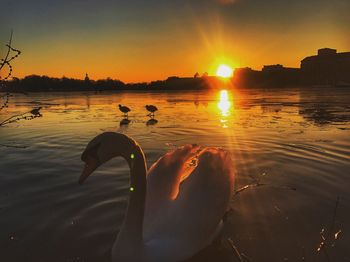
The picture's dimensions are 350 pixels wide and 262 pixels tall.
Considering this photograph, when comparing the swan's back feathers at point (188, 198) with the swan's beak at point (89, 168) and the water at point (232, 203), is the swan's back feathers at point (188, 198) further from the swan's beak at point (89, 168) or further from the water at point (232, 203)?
the swan's beak at point (89, 168)

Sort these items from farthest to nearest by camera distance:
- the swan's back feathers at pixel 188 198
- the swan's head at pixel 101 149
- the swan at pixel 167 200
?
1. the swan's back feathers at pixel 188 198
2. the swan at pixel 167 200
3. the swan's head at pixel 101 149

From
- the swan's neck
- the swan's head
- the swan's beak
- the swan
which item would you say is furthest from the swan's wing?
the swan's beak

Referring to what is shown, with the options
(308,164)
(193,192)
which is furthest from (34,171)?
(308,164)

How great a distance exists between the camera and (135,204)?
169 inches

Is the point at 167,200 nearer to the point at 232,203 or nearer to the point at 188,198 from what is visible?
the point at 188,198

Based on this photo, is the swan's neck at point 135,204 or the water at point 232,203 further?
the water at point 232,203

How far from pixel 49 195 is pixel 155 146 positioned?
5.46 meters

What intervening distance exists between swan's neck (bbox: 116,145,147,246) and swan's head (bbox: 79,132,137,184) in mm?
Answer: 136

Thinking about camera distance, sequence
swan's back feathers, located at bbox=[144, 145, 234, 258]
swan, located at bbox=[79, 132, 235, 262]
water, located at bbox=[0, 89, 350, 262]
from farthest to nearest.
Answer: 1. water, located at bbox=[0, 89, 350, 262]
2. swan's back feathers, located at bbox=[144, 145, 234, 258]
3. swan, located at bbox=[79, 132, 235, 262]

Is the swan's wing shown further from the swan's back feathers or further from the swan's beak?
the swan's beak

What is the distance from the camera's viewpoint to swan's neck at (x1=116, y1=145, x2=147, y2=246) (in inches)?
165

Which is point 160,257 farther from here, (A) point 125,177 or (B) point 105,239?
(A) point 125,177

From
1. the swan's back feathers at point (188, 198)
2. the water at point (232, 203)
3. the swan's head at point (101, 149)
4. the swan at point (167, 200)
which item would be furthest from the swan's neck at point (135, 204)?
the water at point (232, 203)

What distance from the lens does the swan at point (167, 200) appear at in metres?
4.19
